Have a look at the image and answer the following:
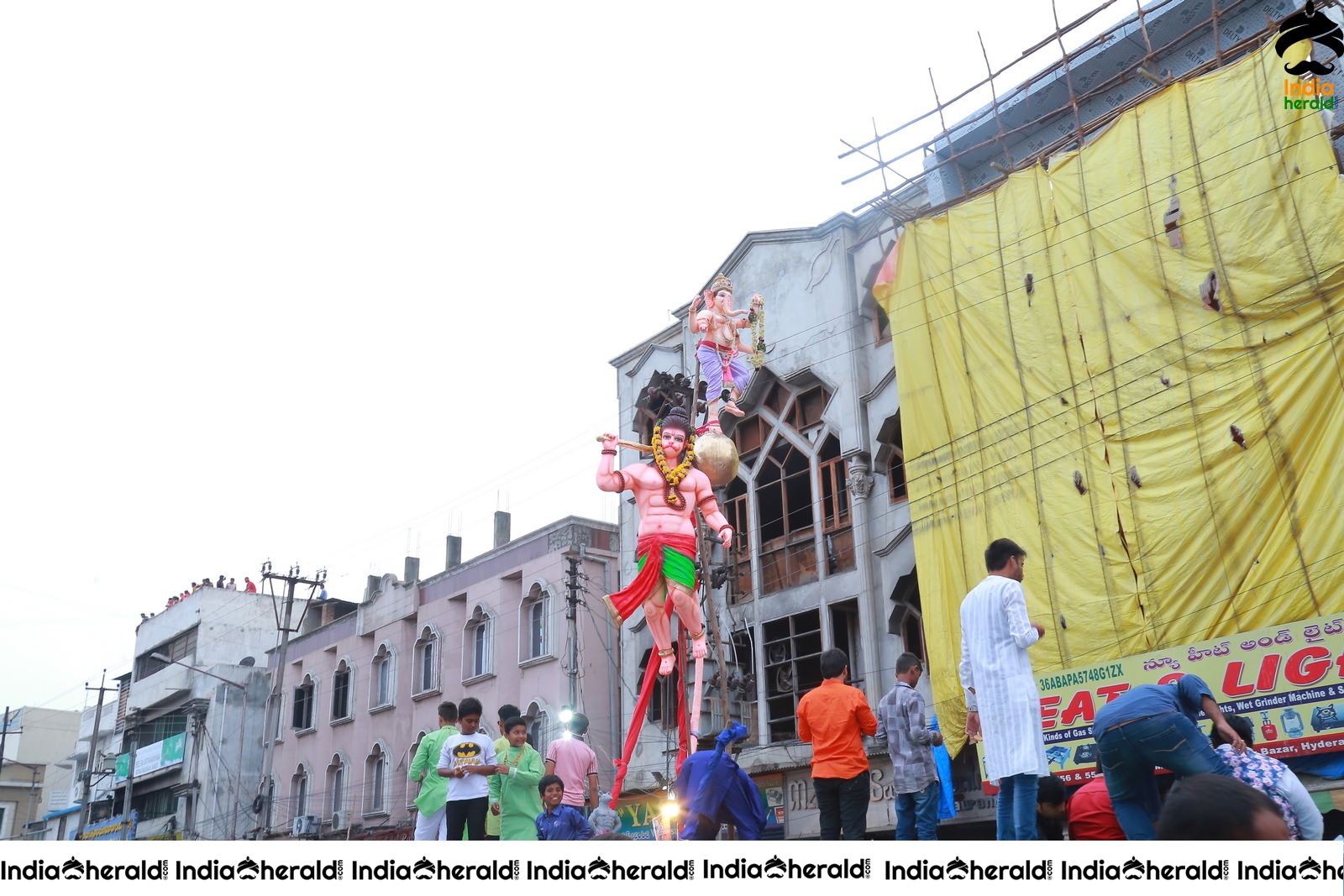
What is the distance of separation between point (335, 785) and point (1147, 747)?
1204 inches

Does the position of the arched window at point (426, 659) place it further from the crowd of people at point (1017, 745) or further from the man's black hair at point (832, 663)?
the crowd of people at point (1017, 745)

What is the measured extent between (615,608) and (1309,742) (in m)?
7.70

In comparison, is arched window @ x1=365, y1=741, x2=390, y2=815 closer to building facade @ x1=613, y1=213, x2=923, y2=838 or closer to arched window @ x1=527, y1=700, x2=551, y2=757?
arched window @ x1=527, y1=700, x2=551, y2=757

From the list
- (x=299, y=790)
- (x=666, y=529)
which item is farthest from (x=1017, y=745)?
(x=299, y=790)

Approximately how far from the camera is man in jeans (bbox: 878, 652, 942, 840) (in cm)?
805

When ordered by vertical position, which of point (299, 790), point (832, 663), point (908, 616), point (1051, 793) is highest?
point (908, 616)

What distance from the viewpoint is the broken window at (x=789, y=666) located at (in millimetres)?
20938

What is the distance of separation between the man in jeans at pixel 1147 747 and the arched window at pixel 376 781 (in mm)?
27132

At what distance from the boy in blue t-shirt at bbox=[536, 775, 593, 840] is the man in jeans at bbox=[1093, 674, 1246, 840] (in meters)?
4.41

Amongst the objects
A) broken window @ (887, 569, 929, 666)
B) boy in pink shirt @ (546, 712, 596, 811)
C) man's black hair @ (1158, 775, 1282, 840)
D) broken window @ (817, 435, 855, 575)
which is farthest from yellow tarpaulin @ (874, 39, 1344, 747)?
man's black hair @ (1158, 775, 1282, 840)

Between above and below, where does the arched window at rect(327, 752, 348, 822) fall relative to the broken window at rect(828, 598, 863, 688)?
below

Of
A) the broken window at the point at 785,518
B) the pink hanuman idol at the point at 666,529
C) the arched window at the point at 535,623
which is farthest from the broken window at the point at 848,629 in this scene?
the arched window at the point at 535,623

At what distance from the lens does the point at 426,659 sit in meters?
30.8

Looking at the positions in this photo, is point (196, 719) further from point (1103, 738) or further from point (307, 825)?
point (1103, 738)
